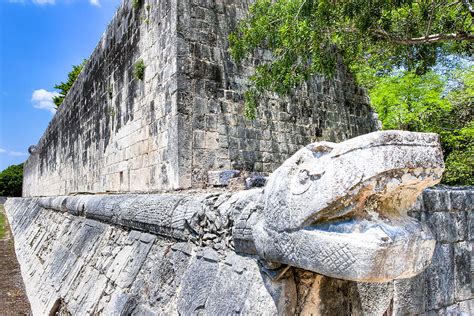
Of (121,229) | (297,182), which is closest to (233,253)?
(297,182)

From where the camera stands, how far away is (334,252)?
54.0 inches

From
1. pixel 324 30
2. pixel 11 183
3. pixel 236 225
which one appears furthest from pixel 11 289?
pixel 11 183

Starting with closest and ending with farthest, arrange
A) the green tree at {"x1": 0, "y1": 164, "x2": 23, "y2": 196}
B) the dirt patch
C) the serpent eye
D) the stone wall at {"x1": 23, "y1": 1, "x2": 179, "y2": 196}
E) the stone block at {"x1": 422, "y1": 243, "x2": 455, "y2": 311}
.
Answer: the serpent eye → the stone block at {"x1": 422, "y1": 243, "x2": 455, "y2": 311} → the dirt patch → the stone wall at {"x1": 23, "y1": 1, "x2": 179, "y2": 196} → the green tree at {"x1": 0, "y1": 164, "x2": 23, "y2": 196}

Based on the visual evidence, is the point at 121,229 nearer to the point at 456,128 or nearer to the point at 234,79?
the point at 234,79

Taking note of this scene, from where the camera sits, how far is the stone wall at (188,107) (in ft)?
21.7

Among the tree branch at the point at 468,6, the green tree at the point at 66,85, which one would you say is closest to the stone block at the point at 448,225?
the tree branch at the point at 468,6

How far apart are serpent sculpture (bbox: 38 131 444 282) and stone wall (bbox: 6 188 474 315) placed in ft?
0.58

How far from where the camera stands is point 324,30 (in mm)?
6738

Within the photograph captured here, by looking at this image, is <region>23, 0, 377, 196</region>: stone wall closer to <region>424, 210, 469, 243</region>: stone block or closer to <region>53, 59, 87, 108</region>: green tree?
<region>424, 210, 469, 243</region>: stone block

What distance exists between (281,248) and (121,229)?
6.77 ft

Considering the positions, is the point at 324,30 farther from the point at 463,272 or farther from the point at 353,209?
the point at 353,209

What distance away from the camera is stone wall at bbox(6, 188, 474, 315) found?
1690 millimetres

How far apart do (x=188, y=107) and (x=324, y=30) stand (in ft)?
8.24

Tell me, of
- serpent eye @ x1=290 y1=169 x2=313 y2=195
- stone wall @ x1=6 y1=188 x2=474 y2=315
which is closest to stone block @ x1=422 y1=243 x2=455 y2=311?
stone wall @ x1=6 y1=188 x2=474 y2=315
